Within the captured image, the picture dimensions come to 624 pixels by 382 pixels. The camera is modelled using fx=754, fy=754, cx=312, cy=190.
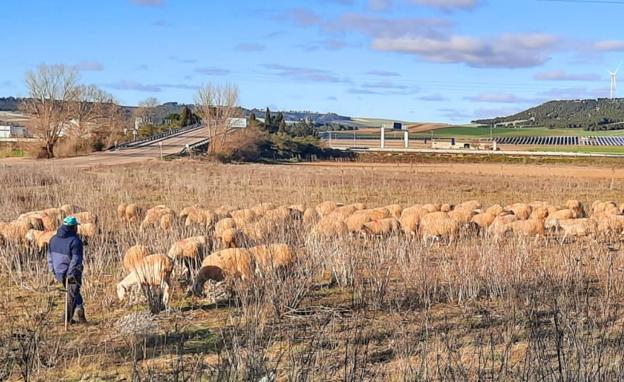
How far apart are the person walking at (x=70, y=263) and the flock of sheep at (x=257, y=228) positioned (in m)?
1.39

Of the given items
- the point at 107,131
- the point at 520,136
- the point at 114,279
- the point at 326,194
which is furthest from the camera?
the point at 520,136

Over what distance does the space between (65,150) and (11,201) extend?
43424mm

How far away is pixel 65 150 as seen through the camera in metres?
66.0

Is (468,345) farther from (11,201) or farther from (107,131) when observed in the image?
(107,131)

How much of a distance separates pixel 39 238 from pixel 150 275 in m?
5.68

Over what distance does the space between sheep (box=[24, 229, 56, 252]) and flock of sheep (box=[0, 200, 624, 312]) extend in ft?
0.07

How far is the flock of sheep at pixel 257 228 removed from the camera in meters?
12.7

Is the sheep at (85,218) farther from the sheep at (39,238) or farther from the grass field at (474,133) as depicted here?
the grass field at (474,133)

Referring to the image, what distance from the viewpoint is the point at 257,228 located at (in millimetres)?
17203

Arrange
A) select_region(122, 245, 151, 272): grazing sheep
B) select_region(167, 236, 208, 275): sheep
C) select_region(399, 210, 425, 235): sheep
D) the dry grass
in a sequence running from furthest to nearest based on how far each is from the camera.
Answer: select_region(399, 210, 425, 235): sheep, select_region(167, 236, 208, 275): sheep, select_region(122, 245, 151, 272): grazing sheep, the dry grass

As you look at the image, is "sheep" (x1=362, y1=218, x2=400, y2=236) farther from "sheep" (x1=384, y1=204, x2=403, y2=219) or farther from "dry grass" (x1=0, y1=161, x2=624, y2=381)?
"sheep" (x1=384, y1=204, x2=403, y2=219)

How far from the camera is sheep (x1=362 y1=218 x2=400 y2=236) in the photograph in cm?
1916

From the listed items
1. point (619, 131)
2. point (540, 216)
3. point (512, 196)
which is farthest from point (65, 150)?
point (619, 131)

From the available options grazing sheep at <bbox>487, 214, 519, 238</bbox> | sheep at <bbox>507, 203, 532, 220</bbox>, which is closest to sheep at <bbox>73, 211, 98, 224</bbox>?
grazing sheep at <bbox>487, 214, 519, 238</bbox>
